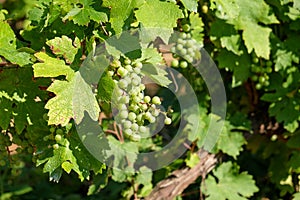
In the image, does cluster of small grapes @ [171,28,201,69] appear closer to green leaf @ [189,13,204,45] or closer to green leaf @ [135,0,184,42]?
green leaf @ [189,13,204,45]

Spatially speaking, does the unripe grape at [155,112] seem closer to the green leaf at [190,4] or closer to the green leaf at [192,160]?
the green leaf at [190,4]

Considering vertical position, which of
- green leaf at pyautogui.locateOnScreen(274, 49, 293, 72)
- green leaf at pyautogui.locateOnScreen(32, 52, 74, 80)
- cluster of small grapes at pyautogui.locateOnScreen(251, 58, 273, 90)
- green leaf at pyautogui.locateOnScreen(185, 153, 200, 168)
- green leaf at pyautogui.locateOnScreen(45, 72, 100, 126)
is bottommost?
green leaf at pyautogui.locateOnScreen(185, 153, 200, 168)

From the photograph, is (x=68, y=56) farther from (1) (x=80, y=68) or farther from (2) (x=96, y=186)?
(2) (x=96, y=186)

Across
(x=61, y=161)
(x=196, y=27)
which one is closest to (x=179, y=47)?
(x=196, y=27)

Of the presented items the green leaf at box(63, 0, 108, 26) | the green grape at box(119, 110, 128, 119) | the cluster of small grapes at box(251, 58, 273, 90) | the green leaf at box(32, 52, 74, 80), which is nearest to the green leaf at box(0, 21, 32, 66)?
the green leaf at box(32, 52, 74, 80)

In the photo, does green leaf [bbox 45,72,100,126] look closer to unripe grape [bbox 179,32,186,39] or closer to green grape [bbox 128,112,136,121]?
green grape [bbox 128,112,136,121]

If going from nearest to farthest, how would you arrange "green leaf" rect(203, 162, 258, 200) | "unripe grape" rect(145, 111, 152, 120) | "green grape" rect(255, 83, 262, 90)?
"unripe grape" rect(145, 111, 152, 120), "green leaf" rect(203, 162, 258, 200), "green grape" rect(255, 83, 262, 90)

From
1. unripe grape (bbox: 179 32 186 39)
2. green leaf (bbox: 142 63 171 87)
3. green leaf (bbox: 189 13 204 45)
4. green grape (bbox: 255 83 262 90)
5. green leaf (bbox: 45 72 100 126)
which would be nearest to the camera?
green leaf (bbox: 45 72 100 126)

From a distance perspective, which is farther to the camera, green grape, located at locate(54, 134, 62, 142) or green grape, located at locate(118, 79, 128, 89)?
green grape, located at locate(54, 134, 62, 142)

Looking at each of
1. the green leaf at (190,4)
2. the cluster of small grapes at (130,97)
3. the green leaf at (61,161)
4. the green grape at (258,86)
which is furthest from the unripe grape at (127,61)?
the green grape at (258,86)

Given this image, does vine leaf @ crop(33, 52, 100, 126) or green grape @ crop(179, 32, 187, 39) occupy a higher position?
vine leaf @ crop(33, 52, 100, 126)
